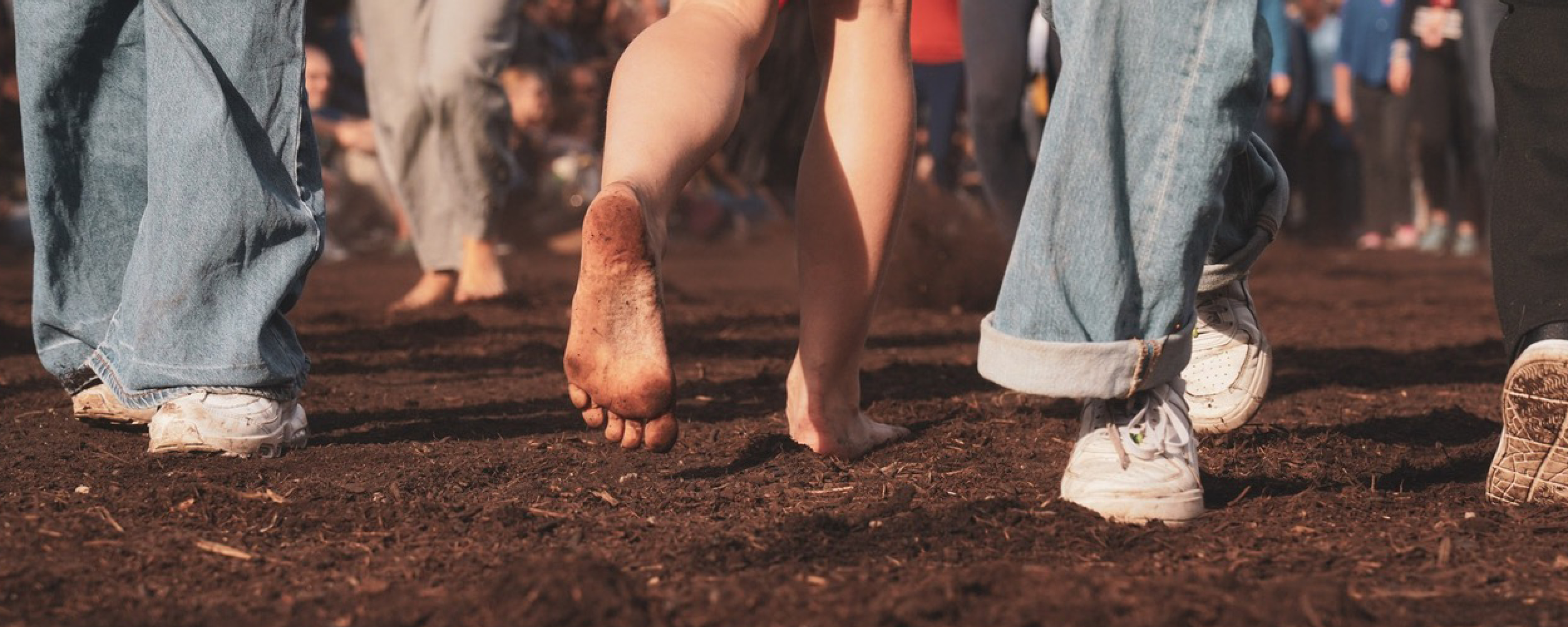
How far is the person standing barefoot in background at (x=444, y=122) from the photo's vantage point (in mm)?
5145

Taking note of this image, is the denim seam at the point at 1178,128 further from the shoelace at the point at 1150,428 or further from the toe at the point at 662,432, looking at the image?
the toe at the point at 662,432

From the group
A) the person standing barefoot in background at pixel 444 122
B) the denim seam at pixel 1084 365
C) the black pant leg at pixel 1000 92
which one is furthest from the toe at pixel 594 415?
the person standing barefoot in background at pixel 444 122

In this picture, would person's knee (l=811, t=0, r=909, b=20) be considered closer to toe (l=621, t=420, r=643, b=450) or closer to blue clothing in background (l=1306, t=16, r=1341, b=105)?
toe (l=621, t=420, r=643, b=450)

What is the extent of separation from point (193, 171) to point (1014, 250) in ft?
4.40

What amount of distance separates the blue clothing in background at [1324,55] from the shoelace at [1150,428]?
494 inches

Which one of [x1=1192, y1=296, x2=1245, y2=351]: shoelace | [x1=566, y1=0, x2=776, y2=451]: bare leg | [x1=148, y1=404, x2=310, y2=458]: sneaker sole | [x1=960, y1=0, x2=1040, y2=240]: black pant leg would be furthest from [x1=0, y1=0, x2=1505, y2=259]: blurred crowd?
[x1=566, y1=0, x2=776, y2=451]: bare leg

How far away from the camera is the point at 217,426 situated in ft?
8.61

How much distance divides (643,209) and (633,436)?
0.30 m

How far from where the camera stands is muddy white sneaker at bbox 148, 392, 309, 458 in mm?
2621

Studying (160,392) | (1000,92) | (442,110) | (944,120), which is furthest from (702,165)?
(944,120)

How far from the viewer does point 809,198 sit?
2.68 metres

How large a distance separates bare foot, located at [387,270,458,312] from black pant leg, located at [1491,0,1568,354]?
3.69 m

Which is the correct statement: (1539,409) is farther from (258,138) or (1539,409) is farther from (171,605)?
(258,138)

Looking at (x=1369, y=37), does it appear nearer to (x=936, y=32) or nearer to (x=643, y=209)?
(x=936, y=32)
